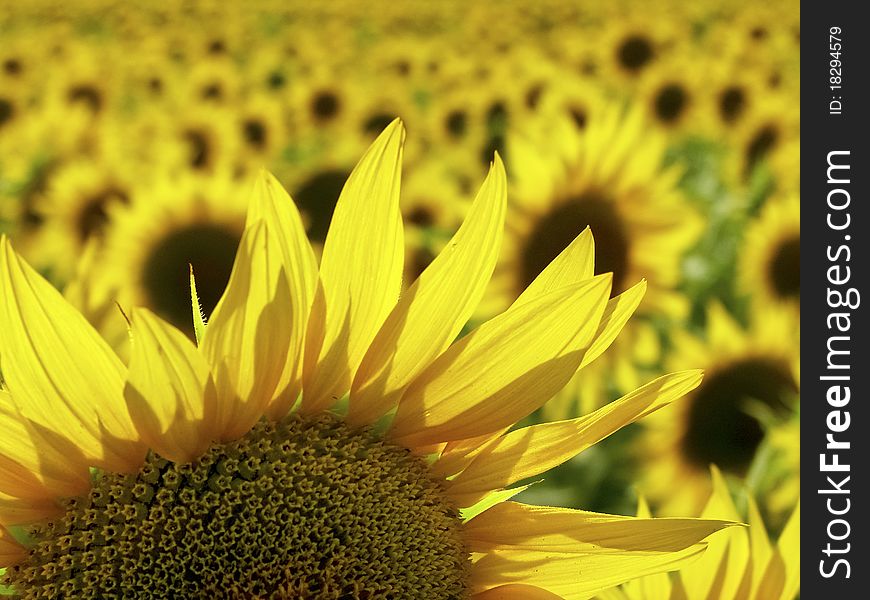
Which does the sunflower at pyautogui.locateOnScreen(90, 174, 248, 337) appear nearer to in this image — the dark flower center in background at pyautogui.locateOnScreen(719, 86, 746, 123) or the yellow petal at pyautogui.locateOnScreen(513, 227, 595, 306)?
the yellow petal at pyautogui.locateOnScreen(513, 227, 595, 306)

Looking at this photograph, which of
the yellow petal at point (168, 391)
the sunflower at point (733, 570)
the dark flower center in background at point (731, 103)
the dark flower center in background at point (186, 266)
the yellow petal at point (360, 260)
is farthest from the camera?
the dark flower center in background at point (731, 103)

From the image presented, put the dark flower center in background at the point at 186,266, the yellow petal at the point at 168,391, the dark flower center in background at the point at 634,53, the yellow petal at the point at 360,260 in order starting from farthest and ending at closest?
the dark flower center in background at the point at 634,53
the dark flower center in background at the point at 186,266
the yellow petal at the point at 360,260
the yellow petal at the point at 168,391

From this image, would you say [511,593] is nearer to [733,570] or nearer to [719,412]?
[733,570]

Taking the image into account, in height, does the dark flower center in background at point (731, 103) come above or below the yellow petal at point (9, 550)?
above

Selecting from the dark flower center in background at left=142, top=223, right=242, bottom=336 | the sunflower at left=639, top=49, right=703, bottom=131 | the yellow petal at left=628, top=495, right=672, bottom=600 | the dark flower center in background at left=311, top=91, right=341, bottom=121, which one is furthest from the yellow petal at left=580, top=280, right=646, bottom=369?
the dark flower center in background at left=311, top=91, right=341, bottom=121

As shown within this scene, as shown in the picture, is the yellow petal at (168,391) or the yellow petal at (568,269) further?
the yellow petal at (568,269)
